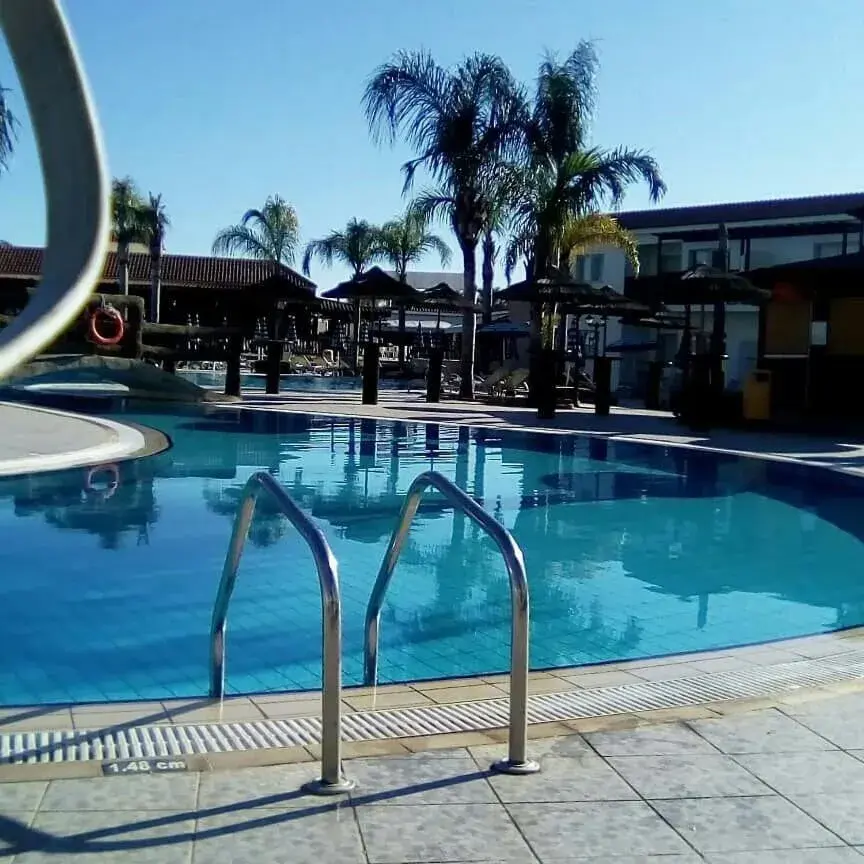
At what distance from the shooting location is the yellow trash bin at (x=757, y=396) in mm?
20417

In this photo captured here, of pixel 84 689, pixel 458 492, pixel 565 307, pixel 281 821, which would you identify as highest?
pixel 565 307

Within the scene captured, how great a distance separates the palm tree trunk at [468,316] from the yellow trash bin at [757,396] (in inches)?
287

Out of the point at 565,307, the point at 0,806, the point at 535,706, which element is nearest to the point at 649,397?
the point at 565,307

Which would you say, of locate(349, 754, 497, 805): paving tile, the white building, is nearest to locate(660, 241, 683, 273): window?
the white building

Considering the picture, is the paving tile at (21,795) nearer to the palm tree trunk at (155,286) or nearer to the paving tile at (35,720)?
the paving tile at (35,720)

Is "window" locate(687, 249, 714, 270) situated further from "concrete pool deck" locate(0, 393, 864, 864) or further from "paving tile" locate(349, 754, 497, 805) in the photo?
"paving tile" locate(349, 754, 497, 805)

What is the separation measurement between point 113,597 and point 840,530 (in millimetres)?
6724

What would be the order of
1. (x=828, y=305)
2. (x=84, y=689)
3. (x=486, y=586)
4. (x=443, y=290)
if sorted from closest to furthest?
(x=84, y=689), (x=486, y=586), (x=828, y=305), (x=443, y=290)

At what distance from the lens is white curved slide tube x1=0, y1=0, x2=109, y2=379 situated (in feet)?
16.8

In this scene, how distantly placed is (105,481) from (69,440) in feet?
8.16

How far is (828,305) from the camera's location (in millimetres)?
21375

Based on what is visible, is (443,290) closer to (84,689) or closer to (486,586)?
(486,586)

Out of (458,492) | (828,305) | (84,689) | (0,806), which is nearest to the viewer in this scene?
(0,806)

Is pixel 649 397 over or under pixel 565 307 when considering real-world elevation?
under
